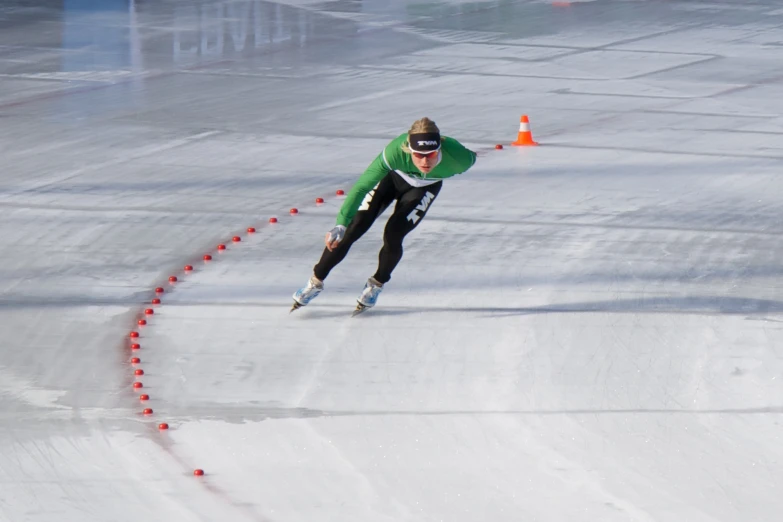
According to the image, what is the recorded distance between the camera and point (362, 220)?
26.0 feet

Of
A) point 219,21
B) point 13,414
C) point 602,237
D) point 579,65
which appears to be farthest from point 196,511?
point 219,21

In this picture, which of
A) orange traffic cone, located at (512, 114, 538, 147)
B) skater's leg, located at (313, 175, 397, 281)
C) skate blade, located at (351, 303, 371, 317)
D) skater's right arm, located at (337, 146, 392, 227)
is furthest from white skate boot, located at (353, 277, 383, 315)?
orange traffic cone, located at (512, 114, 538, 147)

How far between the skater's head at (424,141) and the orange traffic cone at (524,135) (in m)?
5.26

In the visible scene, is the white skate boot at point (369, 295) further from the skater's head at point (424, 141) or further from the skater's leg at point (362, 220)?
the skater's head at point (424, 141)

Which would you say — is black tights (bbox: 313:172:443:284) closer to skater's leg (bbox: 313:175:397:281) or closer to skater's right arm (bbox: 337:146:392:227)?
skater's leg (bbox: 313:175:397:281)

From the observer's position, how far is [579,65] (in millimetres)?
16938

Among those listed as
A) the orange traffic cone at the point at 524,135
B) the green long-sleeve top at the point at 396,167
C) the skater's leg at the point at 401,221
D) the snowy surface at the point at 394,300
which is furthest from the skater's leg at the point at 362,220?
the orange traffic cone at the point at 524,135

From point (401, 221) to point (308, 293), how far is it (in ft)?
2.34

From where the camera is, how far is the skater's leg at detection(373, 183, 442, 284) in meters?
7.92

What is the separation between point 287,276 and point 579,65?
9.00 meters

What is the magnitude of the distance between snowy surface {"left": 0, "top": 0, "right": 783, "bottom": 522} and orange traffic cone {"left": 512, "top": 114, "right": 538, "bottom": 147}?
19 centimetres

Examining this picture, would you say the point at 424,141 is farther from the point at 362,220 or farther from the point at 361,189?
the point at 362,220

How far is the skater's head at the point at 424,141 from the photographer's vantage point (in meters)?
7.38

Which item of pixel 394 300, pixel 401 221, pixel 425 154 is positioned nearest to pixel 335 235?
pixel 401 221
